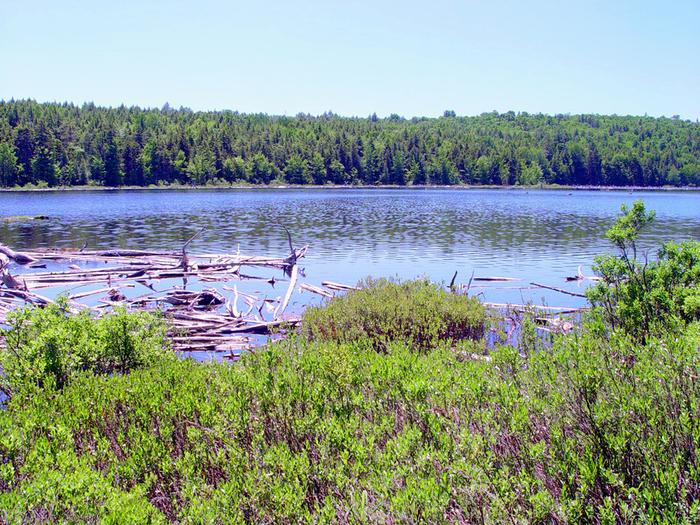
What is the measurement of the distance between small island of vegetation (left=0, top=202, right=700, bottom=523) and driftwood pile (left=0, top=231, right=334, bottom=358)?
14.4 ft

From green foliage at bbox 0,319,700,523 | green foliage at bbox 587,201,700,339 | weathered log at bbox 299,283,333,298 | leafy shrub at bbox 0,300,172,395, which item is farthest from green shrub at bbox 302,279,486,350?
weathered log at bbox 299,283,333,298

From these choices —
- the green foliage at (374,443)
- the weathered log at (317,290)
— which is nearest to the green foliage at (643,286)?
the green foliage at (374,443)

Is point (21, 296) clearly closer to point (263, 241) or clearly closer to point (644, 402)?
point (644, 402)

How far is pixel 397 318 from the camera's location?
12.6 m

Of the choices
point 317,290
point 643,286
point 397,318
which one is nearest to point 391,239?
point 317,290

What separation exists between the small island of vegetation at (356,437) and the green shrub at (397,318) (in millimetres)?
3182

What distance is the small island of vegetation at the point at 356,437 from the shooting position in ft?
15.0

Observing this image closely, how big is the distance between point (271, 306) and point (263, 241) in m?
22.9

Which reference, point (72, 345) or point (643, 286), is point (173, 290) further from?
point (643, 286)

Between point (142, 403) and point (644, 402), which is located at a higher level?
point (644, 402)

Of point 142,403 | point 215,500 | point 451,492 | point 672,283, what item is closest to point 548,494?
point 451,492

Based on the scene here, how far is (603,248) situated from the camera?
3838cm

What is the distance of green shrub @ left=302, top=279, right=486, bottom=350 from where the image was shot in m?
12.6

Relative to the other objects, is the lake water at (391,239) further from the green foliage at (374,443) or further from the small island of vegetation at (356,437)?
the green foliage at (374,443)
